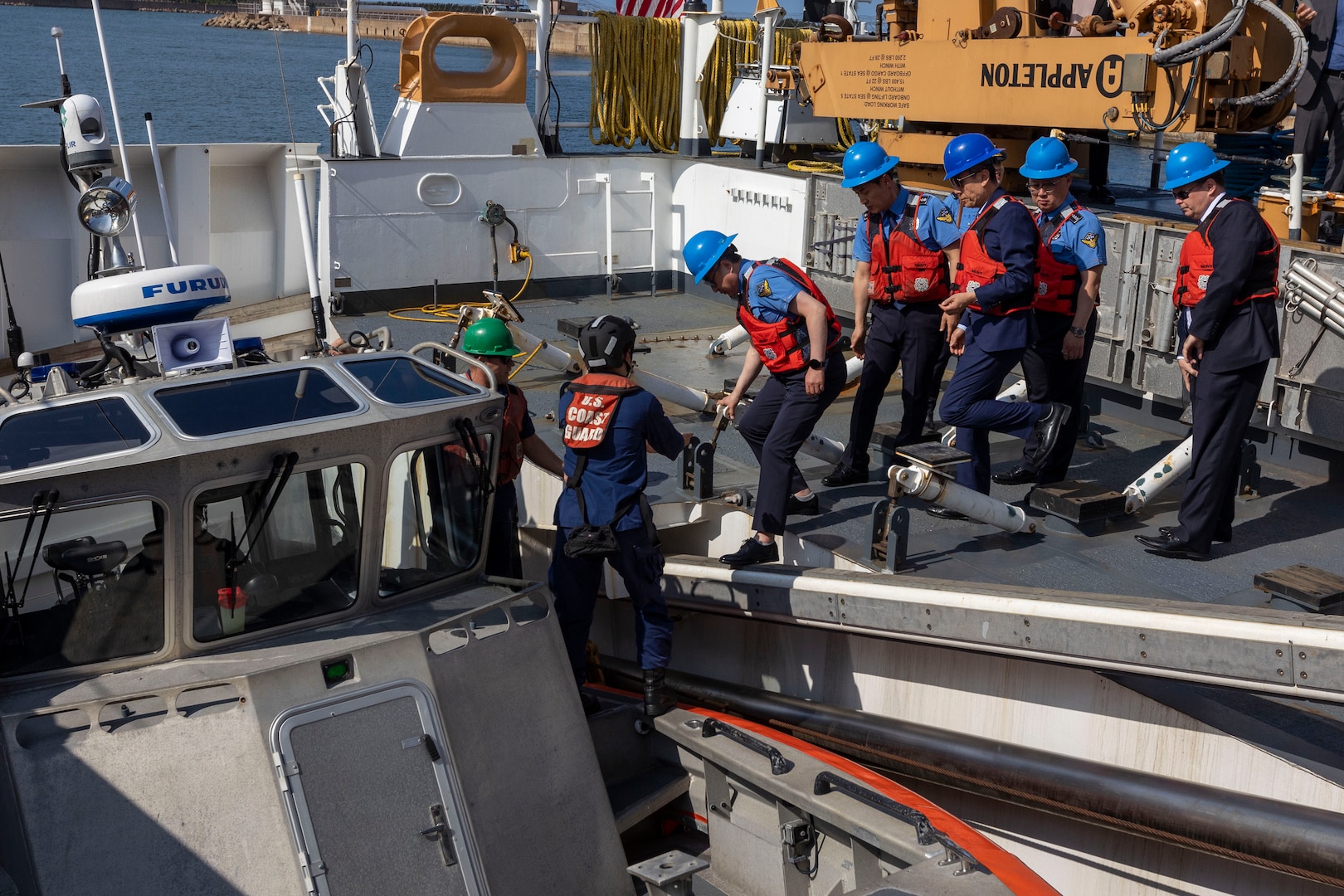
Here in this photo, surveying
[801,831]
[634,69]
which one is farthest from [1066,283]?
[634,69]

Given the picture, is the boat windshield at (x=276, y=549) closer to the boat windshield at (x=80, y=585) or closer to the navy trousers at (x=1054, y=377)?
the boat windshield at (x=80, y=585)

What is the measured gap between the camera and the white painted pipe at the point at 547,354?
7.27m

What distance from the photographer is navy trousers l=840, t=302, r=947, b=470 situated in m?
5.87

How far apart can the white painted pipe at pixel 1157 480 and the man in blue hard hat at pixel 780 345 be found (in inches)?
59.6

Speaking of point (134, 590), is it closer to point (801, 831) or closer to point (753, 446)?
point (801, 831)

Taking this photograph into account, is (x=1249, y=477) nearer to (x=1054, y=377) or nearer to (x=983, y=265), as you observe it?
(x=1054, y=377)

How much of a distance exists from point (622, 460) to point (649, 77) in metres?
7.23

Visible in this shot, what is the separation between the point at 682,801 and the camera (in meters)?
4.90

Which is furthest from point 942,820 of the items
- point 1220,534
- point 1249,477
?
point 1249,477

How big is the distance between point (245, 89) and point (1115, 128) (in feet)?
93.2

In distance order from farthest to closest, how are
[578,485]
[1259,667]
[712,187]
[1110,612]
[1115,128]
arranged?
1. [712,187]
2. [1115,128]
3. [578,485]
4. [1110,612]
5. [1259,667]

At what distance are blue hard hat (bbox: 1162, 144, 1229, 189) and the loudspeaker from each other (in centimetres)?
362

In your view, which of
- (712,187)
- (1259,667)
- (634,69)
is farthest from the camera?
(634,69)

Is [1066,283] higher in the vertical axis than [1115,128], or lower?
lower
